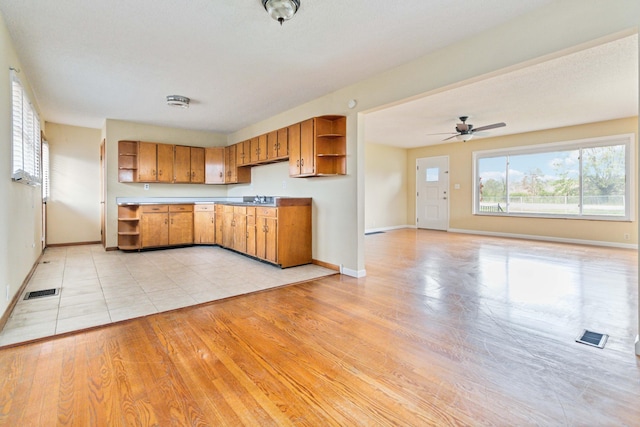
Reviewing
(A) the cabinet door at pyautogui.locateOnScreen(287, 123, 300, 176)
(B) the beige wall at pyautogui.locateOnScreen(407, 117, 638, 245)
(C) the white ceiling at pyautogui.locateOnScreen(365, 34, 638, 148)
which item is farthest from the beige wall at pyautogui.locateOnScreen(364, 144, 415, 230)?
(A) the cabinet door at pyautogui.locateOnScreen(287, 123, 300, 176)

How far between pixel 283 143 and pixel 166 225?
2984 mm

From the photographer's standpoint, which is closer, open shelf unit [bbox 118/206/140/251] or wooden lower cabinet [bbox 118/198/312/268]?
wooden lower cabinet [bbox 118/198/312/268]

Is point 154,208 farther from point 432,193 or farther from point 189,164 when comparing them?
point 432,193

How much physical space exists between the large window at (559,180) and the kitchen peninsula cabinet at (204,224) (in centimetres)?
667

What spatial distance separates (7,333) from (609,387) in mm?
3937

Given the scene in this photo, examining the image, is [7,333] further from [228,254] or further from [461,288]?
[461,288]

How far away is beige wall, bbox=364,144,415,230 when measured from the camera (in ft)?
28.7

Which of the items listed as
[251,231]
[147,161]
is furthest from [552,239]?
[147,161]

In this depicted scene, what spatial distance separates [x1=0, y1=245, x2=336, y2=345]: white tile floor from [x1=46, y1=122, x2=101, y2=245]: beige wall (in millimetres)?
848

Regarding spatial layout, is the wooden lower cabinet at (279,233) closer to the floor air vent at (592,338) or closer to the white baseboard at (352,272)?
the white baseboard at (352,272)

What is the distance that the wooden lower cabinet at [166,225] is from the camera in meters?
5.89

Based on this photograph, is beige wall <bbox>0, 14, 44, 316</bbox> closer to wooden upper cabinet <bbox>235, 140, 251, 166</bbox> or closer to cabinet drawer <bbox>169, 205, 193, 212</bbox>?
cabinet drawer <bbox>169, 205, 193, 212</bbox>

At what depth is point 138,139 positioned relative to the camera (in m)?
6.18

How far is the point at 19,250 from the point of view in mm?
3213
